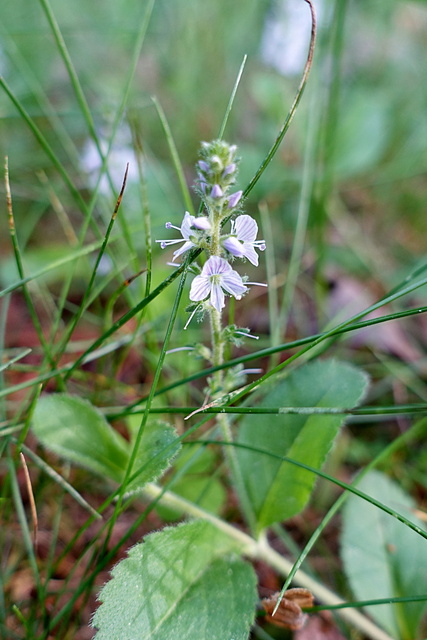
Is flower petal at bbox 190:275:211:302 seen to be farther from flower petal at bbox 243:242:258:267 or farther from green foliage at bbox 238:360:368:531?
green foliage at bbox 238:360:368:531

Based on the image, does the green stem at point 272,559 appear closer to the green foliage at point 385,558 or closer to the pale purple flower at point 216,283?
the green foliage at point 385,558

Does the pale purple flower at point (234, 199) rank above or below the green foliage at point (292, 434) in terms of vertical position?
above

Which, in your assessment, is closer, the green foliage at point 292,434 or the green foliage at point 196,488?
the green foliage at point 292,434

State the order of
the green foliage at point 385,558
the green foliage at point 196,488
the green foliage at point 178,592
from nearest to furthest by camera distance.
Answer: the green foliage at point 178,592 < the green foliage at point 385,558 < the green foliage at point 196,488

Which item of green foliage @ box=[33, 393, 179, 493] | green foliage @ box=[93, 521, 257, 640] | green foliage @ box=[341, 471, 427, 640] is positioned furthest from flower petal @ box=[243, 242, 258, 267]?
green foliage @ box=[341, 471, 427, 640]

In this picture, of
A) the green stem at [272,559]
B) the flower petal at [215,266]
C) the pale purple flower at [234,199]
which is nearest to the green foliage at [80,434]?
the green stem at [272,559]

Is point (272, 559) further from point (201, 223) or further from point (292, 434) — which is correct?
point (201, 223)
